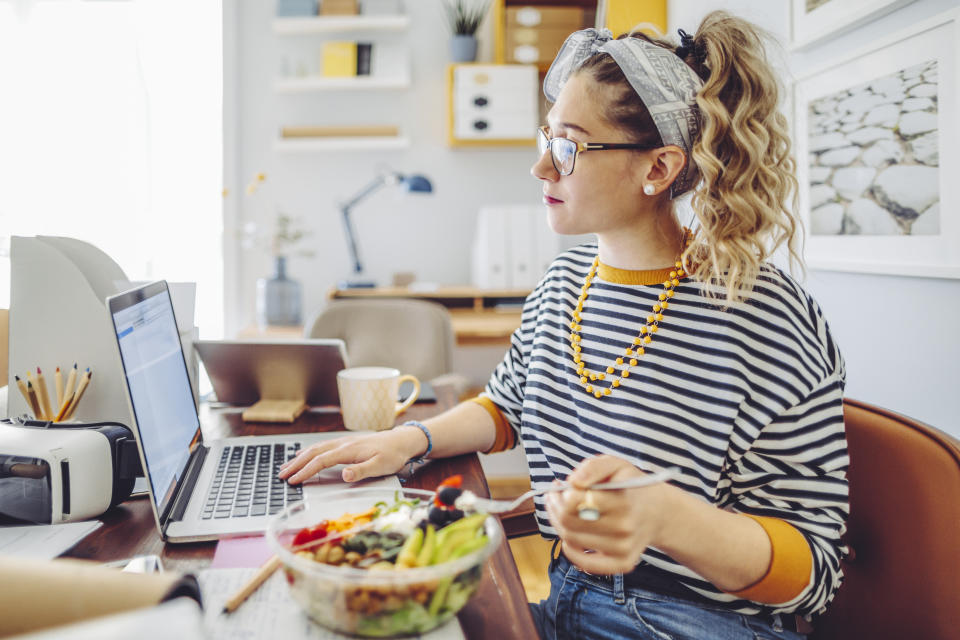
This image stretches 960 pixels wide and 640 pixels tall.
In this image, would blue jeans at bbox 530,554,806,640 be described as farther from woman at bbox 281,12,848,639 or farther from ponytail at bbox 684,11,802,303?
ponytail at bbox 684,11,802,303

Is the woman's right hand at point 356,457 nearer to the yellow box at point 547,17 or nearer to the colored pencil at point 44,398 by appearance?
the colored pencil at point 44,398

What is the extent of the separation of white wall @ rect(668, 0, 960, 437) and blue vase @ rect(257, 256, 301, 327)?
204 cm

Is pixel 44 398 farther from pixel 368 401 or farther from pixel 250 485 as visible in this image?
pixel 368 401

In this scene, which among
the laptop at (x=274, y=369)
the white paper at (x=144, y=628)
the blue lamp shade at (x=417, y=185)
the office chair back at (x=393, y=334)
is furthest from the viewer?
the blue lamp shade at (x=417, y=185)

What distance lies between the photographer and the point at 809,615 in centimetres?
77

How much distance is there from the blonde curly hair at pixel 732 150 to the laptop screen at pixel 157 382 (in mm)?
661

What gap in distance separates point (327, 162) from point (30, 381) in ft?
7.90

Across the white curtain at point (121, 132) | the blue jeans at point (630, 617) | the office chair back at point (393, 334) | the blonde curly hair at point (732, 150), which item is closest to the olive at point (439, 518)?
the blue jeans at point (630, 617)

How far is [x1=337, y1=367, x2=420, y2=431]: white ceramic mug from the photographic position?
1.14 m

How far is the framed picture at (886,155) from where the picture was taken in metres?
1.00

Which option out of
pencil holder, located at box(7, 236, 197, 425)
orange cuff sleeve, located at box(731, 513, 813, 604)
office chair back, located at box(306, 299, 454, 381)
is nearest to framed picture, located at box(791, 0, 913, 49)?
orange cuff sleeve, located at box(731, 513, 813, 604)

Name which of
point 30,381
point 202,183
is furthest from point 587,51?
point 202,183

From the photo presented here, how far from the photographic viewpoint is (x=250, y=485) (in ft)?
2.85

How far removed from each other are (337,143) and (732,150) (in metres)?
2.46
